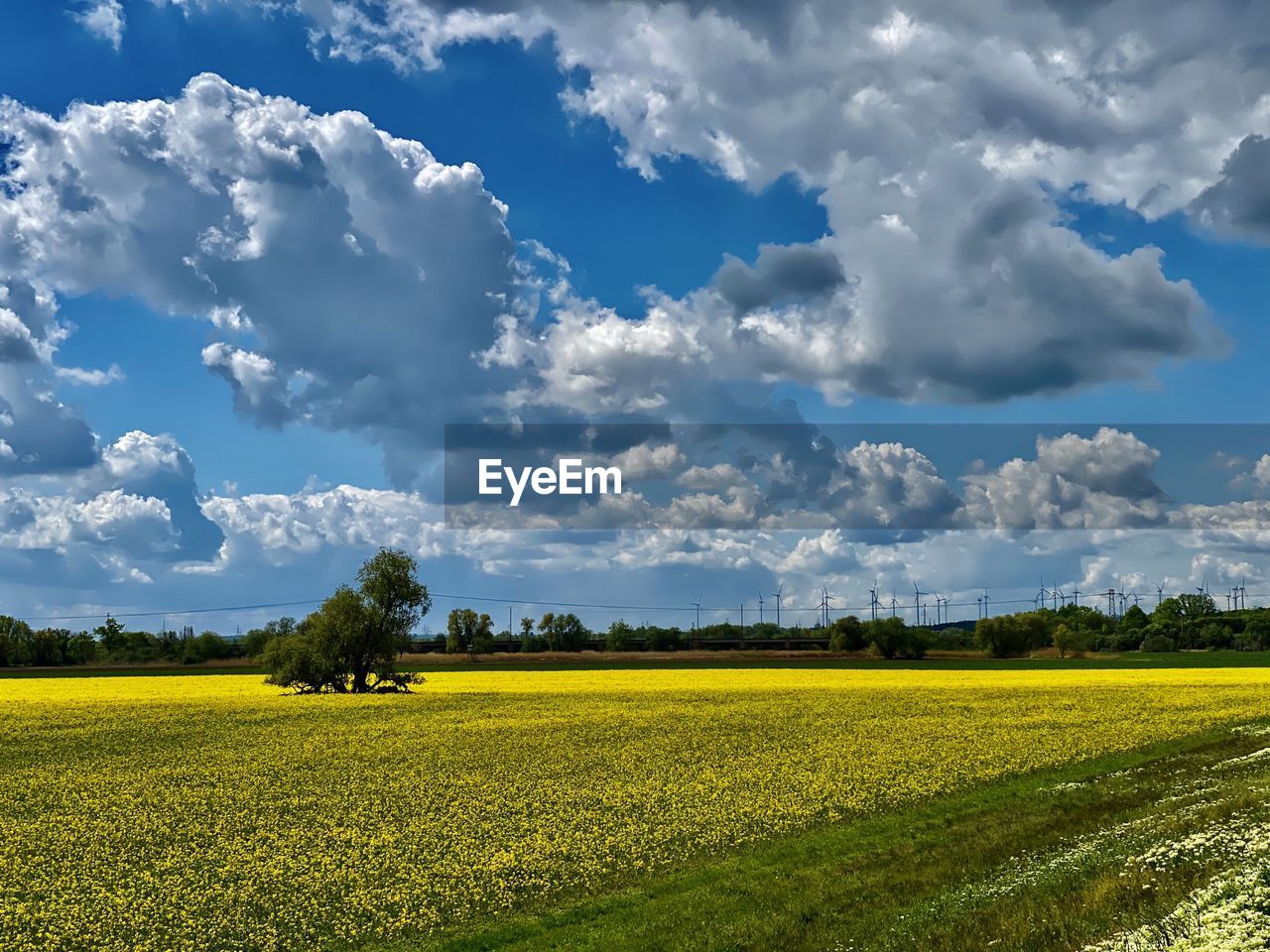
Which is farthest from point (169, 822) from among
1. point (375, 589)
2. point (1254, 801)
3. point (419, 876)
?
point (375, 589)

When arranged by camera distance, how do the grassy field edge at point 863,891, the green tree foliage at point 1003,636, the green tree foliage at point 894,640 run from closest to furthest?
the grassy field edge at point 863,891 < the green tree foliage at point 894,640 < the green tree foliage at point 1003,636

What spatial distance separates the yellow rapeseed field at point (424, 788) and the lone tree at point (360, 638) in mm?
11585

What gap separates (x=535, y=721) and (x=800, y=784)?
74.5 feet

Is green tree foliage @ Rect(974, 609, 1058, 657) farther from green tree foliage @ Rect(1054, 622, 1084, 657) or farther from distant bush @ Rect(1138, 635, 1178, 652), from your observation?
distant bush @ Rect(1138, 635, 1178, 652)

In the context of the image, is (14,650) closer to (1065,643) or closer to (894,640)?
(894,640)

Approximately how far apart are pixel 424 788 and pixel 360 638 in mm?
46982

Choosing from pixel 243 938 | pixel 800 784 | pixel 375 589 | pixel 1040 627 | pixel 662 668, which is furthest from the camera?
pixel 1040 627

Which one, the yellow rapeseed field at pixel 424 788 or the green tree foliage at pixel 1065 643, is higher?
the yellow rapeseed field at pixel 424 788

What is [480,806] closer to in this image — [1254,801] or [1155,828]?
[1155,828]

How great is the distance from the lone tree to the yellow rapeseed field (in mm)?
11585

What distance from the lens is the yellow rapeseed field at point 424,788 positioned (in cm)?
2138

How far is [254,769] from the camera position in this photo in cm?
3734

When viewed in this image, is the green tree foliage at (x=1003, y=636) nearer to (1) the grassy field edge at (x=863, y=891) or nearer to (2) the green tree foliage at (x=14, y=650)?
(1) the grassy field edge at (x=863, y=891)

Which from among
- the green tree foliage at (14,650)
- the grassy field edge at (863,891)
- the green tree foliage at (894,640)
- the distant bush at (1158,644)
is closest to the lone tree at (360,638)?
the grassy field edge at (863,891)
